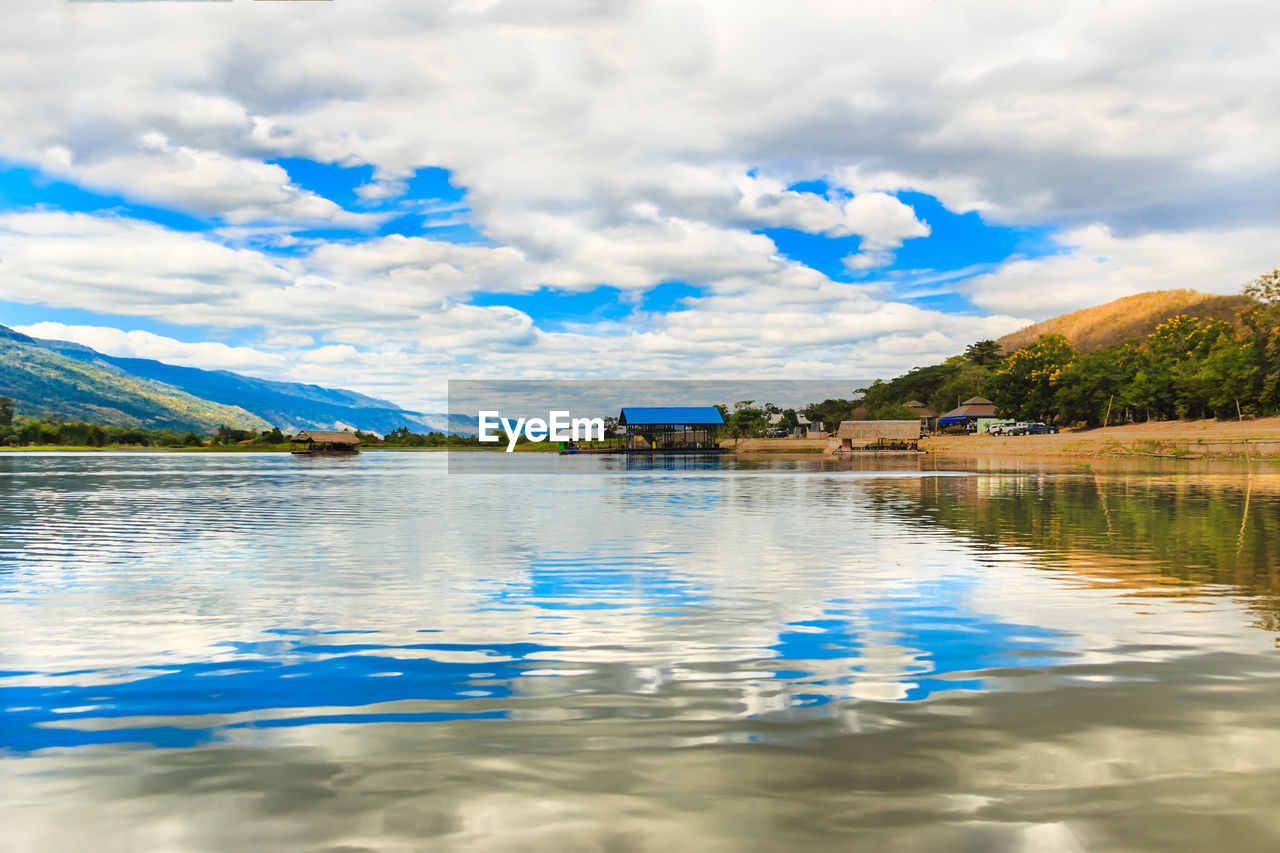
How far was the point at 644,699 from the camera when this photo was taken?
6242 mm

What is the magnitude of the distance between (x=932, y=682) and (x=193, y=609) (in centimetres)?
907

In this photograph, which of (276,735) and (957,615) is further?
(957,615)

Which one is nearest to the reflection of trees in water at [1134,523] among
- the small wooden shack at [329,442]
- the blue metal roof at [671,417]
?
the blue metal roof at [671,417]

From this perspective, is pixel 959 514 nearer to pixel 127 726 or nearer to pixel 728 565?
pixel 728 565

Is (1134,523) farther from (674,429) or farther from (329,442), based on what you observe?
(329,442)

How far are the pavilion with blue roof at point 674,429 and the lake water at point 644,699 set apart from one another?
267 feet

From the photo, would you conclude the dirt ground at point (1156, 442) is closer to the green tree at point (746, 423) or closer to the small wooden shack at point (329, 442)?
the green tree at point (746, 423)

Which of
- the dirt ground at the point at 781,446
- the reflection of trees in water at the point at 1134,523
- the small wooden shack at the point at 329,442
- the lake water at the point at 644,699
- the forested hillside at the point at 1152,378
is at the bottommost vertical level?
the reflection of trees in water at the point at 1134,523

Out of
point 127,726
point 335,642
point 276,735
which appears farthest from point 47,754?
point 335,642

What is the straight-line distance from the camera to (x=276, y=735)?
549cm

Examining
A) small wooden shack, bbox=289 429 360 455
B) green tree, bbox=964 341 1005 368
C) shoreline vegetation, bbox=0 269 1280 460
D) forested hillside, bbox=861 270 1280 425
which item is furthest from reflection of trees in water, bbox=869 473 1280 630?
green tree, bbox=964 341 1005 368

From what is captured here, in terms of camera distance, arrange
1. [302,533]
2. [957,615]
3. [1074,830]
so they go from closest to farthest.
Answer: [1074,830]
[957,615]
[302,533]

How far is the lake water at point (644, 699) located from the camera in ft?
13.9

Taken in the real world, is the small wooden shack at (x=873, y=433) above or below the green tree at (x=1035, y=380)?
below
